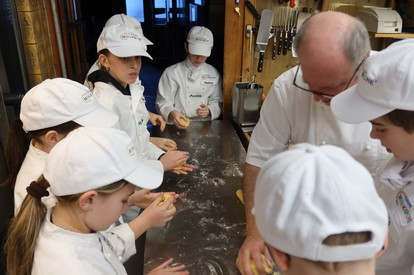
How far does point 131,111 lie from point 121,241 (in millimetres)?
838

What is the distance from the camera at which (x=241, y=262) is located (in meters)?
1.08

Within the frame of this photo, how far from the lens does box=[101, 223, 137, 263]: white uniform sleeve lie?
1.17m

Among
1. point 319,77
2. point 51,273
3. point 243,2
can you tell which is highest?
point 243,2

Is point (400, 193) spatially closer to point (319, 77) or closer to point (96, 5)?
point (319, 77)

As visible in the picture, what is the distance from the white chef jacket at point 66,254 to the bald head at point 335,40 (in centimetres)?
88

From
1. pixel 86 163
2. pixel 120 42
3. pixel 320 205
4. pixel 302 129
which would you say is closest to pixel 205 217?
pixel 302 129

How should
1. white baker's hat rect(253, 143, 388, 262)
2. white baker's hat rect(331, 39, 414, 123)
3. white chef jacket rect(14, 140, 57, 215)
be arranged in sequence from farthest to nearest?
white chef jacket rect(14, 140, 57, 215) → white baker's hat rect(331, 39, 414, 123) → white baker's hat rect(253, 143, 388, 262)

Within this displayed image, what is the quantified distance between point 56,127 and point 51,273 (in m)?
0.57

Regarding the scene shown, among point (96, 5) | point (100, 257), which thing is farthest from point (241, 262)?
point (96, 5)

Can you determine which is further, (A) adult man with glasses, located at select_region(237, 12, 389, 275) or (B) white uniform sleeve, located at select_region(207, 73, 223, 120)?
(B) white uniform sleeve, located at select_region(207, 73, 223, 120)

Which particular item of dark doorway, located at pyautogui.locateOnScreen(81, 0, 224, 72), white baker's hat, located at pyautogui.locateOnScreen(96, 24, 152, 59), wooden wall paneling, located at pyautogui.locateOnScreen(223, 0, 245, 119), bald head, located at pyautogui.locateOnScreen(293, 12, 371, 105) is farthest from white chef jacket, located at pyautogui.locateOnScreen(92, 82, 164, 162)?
dark doorway, located at pyautogui.locateOnScreen(81, 0, 224, 72)

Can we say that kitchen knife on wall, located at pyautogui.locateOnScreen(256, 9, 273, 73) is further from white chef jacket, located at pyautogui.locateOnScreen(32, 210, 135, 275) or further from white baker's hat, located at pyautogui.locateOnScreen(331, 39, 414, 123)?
white chef jacket, located at pyautogui.locateOnScreen(32, 210, 135, 275)

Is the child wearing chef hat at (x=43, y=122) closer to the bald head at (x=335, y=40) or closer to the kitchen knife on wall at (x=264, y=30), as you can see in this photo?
the bald head at (x=335, y=40)

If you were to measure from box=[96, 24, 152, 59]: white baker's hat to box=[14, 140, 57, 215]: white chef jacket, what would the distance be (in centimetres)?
71
